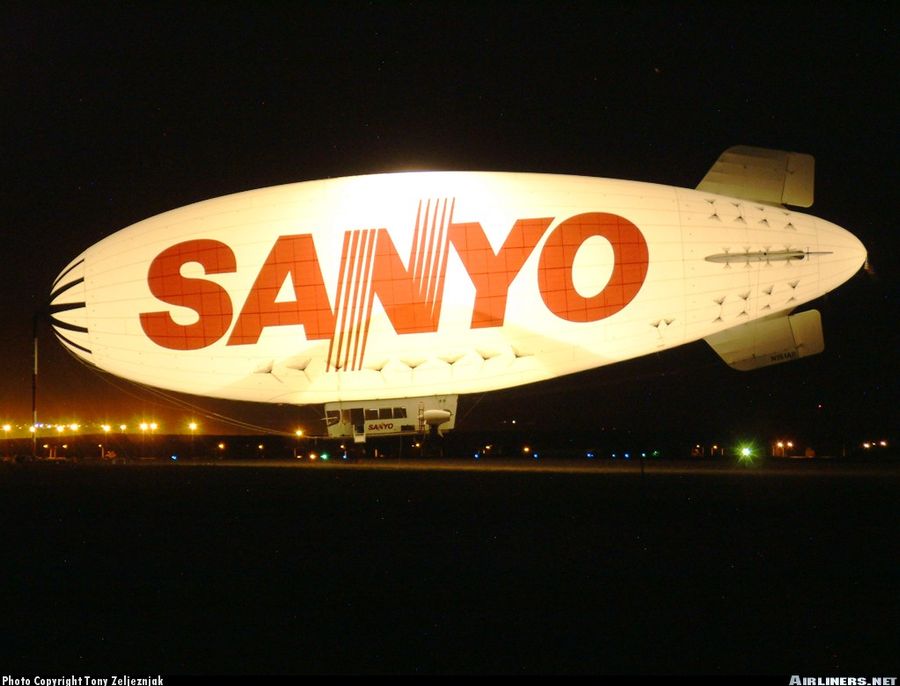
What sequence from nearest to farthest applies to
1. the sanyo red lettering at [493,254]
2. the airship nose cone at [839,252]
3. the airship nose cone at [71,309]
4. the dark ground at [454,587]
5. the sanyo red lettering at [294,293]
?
the dark ground at [454,587], the sanyo red lettering at [493,254], the sanyo red lettering at [294,293], the airship nose cone at [839,252], the airship nose cone at [71,309]

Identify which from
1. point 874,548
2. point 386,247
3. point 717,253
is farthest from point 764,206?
point 874,548

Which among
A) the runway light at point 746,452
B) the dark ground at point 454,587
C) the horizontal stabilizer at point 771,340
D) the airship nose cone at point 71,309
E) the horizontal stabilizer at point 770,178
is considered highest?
the horizontal stabilizer at point 770,178

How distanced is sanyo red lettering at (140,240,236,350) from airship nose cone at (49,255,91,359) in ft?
7.44

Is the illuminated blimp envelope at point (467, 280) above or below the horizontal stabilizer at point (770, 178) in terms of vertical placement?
below

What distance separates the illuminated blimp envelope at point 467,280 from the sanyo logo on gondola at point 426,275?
40 millimetres

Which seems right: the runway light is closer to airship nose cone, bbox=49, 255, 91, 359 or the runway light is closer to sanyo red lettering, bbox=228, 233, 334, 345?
sanyo red lettering, bbox=228, 233, 334, 345

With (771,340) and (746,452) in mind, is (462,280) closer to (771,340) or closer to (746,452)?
(771,340)

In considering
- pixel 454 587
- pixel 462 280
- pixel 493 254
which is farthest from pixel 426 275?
pixel 454 587

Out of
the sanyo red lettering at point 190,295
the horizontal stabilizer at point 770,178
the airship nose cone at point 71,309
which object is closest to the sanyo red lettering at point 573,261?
the horizontal stabilizer at point 770,178

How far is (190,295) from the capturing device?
944 inches

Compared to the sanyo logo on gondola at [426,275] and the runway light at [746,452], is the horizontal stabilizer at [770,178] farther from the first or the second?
the runway light at [746,452]

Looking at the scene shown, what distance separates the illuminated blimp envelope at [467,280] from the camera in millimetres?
22906

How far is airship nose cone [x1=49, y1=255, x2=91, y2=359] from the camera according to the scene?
25172 millimetres

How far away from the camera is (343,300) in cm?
2322
